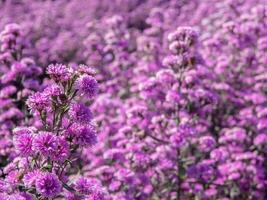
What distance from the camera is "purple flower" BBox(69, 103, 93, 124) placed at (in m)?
3.58

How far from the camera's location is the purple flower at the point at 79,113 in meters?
3.58

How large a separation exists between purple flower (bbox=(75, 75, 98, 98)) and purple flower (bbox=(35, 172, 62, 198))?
0.52 metres

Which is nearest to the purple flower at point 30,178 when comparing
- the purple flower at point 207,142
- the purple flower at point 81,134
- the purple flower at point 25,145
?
the purple flower at point 25,145

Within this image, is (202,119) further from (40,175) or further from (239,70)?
(40,175)

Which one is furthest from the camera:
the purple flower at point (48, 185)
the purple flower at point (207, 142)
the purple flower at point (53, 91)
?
the purple flower at point (207, 142)

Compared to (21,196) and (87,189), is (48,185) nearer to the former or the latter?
(21,196)

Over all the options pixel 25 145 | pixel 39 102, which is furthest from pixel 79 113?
pixel 25 145

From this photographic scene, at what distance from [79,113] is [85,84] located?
7.1 inches

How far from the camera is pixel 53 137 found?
3.41m

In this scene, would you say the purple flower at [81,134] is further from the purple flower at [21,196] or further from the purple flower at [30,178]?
the purple flower at [21,196]

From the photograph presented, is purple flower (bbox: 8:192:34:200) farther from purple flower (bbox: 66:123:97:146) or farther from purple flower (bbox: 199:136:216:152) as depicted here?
purple flower (bbox: 199:136:216:152)

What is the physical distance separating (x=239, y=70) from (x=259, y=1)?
14.3ft

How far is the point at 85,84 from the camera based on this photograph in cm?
354

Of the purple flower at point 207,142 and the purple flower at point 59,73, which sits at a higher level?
the purple flower at point 59,73
